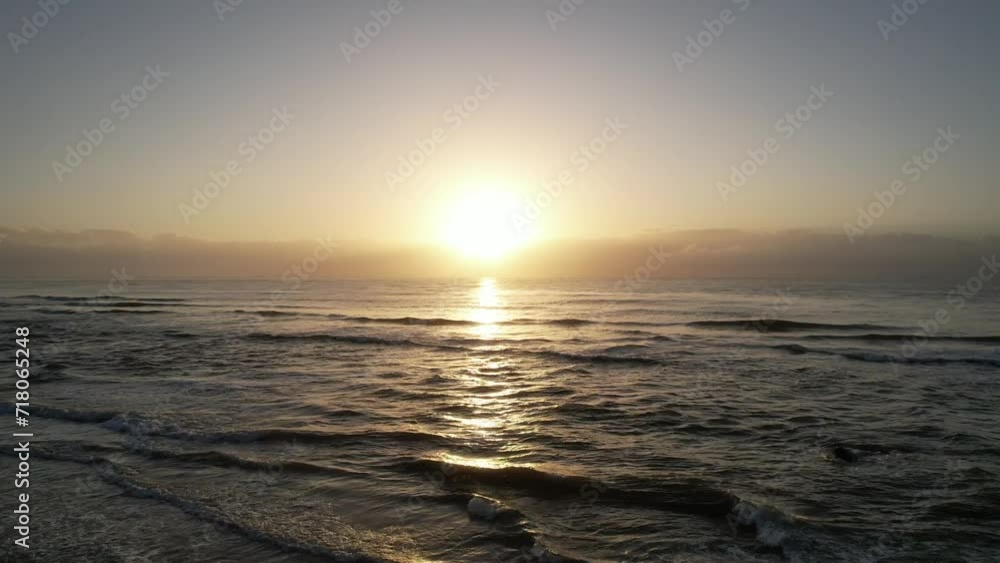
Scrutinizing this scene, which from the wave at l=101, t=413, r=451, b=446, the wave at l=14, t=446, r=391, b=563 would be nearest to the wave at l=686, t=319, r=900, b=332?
the wave at l=101, t=413, r=451, b=446

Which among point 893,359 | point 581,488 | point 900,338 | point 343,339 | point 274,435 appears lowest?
point 343,339

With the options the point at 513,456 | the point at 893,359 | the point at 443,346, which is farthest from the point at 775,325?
the point at 513,456

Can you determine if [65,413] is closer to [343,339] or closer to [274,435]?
[274,435]

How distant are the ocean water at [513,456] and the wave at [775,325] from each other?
9.02 metres

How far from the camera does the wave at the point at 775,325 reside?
35781 millimetres

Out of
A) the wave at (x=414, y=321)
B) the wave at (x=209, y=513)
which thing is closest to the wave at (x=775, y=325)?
the wave at (x=414, y=321)

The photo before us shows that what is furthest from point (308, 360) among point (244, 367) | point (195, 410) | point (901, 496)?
point (901, 496)

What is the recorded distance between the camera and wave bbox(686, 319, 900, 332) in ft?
117

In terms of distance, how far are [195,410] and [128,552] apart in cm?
854

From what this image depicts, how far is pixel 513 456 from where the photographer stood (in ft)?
37.6

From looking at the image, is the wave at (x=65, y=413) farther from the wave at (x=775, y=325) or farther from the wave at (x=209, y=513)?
the wave at (x=775, y=325)

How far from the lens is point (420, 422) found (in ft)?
46.7

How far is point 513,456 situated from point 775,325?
31697 mm

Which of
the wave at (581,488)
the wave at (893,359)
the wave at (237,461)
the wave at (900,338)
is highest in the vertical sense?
the wave at (900,338)
